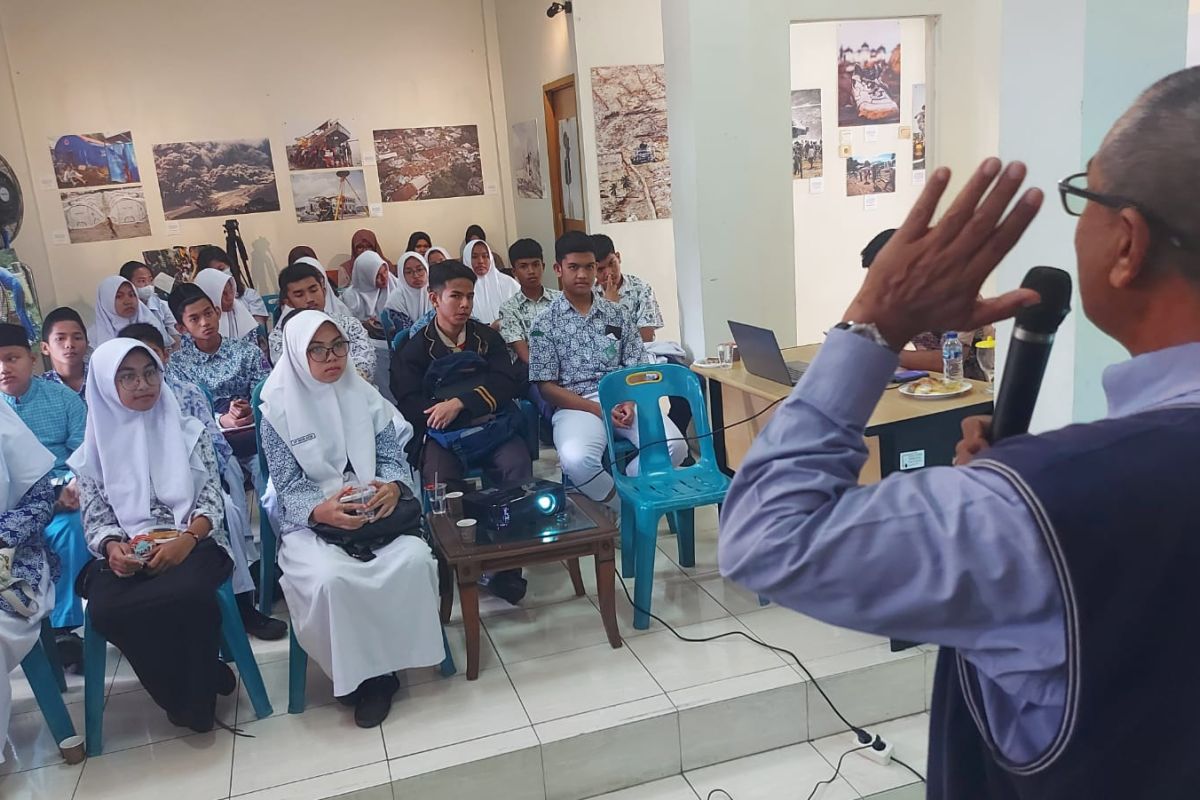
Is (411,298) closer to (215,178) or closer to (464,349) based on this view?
(215,178)

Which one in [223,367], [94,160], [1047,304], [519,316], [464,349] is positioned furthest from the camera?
[94,160]

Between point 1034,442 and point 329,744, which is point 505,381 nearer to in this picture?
point 329,744

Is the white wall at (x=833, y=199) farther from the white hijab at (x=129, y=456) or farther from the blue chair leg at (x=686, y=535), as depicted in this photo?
the white hijab at (x=129, y=456)

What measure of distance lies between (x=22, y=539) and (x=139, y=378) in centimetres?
58

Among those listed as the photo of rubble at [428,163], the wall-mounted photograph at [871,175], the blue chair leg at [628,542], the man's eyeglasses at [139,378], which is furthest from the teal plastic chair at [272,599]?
the photo of rubble at [428,163]

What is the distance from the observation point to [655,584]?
3.33 m

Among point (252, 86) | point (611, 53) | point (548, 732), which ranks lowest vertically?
point (548, 732)

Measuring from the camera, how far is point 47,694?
257cm

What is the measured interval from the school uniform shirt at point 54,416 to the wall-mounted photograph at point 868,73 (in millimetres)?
4713

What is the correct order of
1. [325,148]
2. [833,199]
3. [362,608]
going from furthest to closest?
1. [325,148]
2. [833,199]
3. [362,608]

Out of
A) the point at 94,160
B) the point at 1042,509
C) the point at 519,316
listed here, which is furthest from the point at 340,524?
the point at 94,160

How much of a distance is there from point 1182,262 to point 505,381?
314 centimetres

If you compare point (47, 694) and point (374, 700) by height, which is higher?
point (47, 694)

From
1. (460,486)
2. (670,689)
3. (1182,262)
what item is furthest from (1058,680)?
(460,486)
